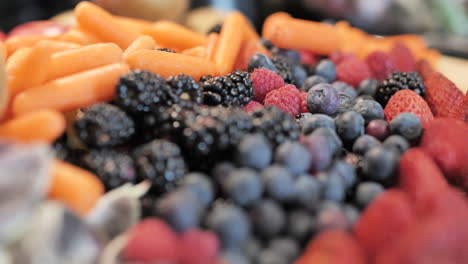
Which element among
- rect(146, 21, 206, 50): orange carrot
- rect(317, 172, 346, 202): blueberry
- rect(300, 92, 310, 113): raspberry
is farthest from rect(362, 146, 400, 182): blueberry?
rect(146, 21, 206, 50): orange carrot

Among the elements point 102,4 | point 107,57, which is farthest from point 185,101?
point 102,4

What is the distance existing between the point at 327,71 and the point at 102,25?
0.87 meters

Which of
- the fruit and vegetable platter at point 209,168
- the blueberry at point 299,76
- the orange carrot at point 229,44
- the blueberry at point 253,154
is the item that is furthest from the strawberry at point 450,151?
the orange carrot at point 229,44

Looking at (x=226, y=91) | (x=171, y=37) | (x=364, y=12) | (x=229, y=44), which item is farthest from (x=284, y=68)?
(x=364, y=12)

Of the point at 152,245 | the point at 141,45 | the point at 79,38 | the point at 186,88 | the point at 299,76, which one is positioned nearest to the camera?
the point at 152,245

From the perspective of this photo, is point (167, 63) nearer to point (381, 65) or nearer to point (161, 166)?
point (161, 166)

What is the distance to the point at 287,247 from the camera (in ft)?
2.68

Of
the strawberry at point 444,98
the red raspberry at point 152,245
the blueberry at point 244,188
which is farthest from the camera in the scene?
the strawberry at point 444,98

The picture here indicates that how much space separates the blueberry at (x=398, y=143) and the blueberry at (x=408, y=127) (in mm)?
21

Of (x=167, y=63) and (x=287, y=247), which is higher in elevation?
(x=167, y=63)

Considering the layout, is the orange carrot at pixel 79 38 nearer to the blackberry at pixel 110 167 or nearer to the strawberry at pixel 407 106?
the blackberry at pixel 110 167

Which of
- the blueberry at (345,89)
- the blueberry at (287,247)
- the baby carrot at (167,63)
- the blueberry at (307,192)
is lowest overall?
the blueberry at (287,247)

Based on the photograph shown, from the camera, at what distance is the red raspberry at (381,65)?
158 cm

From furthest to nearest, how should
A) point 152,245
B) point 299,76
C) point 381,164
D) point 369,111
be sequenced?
point 299,76
point 369,111
point 381,164
point 152,245
